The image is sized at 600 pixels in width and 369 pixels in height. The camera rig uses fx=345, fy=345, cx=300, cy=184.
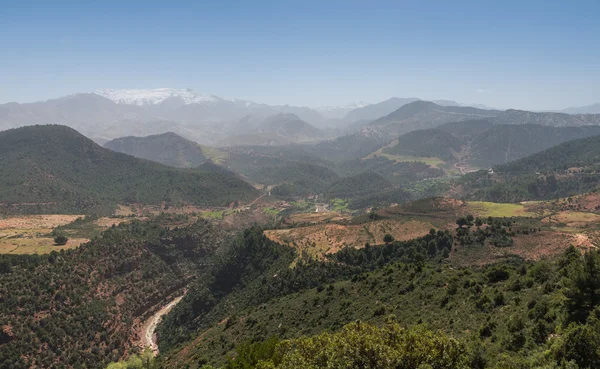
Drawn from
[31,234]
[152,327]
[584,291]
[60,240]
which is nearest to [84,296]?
[152,327]

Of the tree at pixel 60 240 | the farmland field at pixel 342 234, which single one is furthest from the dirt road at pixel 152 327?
the tree at pixel 60 240

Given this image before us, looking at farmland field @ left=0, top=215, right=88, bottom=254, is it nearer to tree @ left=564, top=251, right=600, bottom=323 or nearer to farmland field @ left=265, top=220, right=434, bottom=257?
farmland field @ left=265, top=220, right=434, bottom=257

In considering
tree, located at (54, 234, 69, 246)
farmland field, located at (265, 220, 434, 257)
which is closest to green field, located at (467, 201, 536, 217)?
farmland field, located at (265, 220, 434, 257)

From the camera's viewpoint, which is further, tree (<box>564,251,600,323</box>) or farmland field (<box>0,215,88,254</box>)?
farmland field (<box>0,215,88,254</box>)

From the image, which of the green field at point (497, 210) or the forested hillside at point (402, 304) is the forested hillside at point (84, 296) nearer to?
the forested hillside at point (402, 304)

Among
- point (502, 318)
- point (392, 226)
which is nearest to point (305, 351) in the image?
point (502, 318)

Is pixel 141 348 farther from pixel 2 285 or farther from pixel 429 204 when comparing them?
pixel 429 204

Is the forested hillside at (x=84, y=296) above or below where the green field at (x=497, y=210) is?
below

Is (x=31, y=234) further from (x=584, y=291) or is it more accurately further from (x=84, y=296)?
(x=584, y=291)
